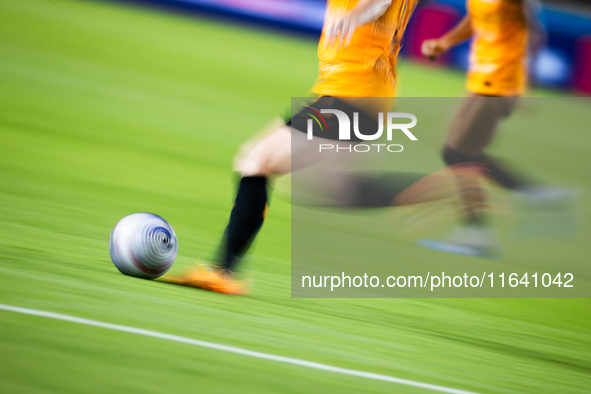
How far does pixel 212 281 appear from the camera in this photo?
11.8 ft

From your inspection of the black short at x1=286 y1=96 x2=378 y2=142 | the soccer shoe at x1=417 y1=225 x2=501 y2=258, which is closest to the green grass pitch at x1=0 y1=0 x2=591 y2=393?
the soccer shoe at x1=417 y1=225 x2=501 y2=258

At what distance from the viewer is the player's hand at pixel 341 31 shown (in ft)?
10.9

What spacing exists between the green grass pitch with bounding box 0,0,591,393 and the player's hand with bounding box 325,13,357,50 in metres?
1.22

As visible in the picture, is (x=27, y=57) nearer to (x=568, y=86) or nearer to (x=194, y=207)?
(x=194, y=207)

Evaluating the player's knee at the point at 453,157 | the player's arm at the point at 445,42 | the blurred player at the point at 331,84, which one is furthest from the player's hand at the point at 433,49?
the blurred player at the point at 331,84

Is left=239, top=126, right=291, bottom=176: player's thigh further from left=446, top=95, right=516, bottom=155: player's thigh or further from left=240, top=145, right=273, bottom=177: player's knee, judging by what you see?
left=446, top=95, right=516, bottom=155: player's thigh

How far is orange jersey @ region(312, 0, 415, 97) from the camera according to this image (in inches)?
136

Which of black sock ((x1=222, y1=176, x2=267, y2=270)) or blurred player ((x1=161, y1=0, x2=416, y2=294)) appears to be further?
black sock ((x1=222, y1=176, x2=267, y2=270))

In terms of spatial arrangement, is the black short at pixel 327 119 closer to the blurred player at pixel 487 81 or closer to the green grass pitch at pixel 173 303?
the green grass pitch at pixel 173 303

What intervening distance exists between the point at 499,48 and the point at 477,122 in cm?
55

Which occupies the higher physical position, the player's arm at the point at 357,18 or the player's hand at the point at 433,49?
the player's hand at the point at 433,49

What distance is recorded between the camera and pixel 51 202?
15.6 ft

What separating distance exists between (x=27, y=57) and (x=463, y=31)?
21.4 feet

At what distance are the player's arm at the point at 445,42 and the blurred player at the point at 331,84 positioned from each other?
1632 mm
